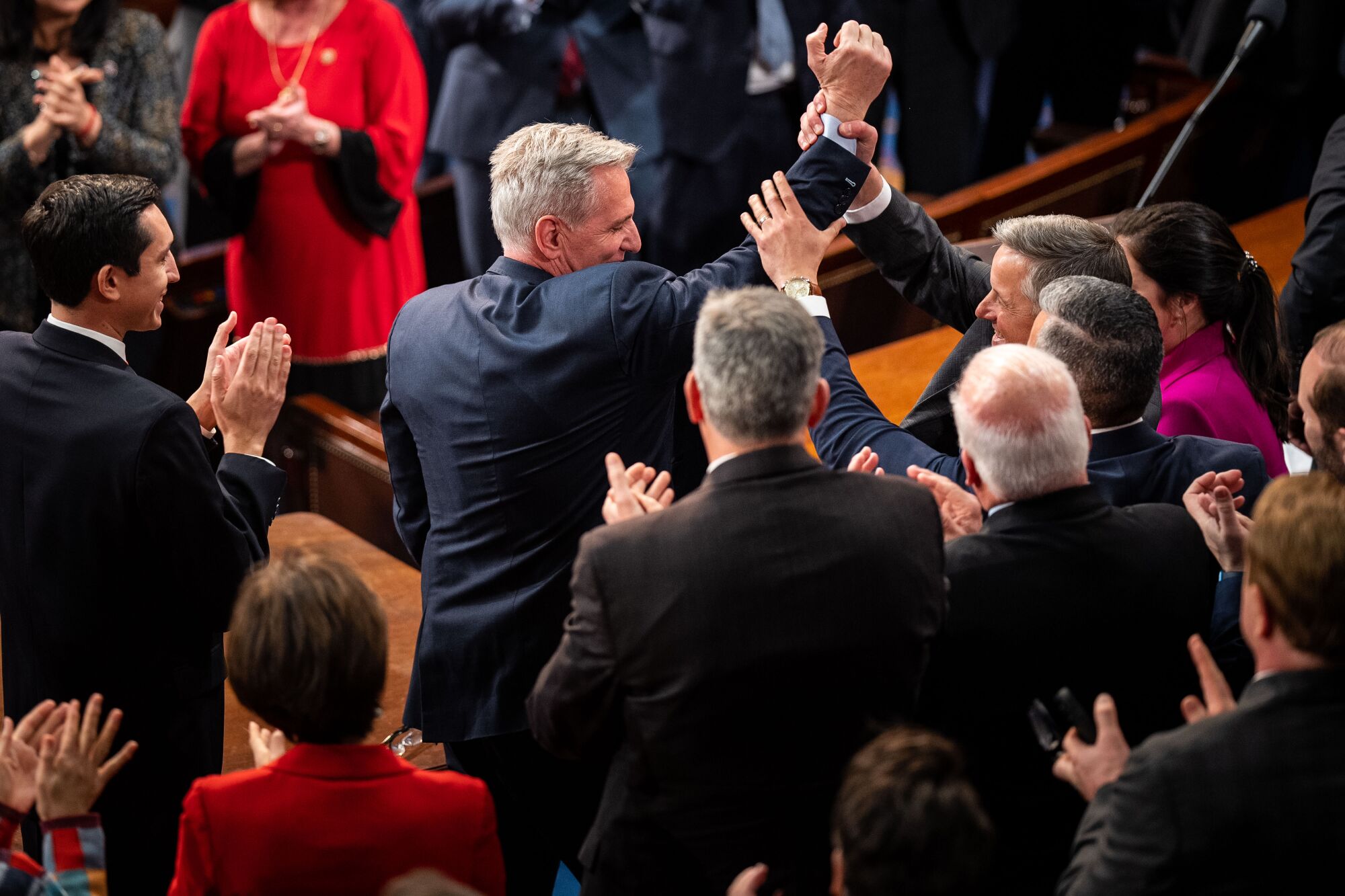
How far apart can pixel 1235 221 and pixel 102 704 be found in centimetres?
414

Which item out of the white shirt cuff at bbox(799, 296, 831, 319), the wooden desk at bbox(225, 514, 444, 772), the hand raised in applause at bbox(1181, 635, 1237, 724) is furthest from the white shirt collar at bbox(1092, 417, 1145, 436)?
the wooden desk at bbox(225, 514, 444, 772)

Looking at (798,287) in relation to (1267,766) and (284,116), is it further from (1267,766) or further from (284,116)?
(284,116)

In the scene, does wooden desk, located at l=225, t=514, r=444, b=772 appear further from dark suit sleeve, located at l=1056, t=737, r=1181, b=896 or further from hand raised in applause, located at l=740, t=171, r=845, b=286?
dark suit sleeve, located at l=1056, t=737, r=1181, b=896

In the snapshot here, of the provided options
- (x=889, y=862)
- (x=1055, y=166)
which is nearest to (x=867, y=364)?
(x=1055, y=166)

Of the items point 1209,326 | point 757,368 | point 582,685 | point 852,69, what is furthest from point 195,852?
point 1209,326

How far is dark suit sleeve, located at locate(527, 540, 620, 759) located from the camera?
1.77 m

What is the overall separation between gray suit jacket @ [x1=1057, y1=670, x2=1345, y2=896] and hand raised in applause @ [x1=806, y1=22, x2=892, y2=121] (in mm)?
1281

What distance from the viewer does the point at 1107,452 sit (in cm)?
238

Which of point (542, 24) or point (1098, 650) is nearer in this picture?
point (1098, 650)

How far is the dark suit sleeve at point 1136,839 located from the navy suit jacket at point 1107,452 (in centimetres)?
79

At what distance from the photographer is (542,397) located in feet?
7.60

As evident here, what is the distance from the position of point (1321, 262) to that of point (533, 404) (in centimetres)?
218

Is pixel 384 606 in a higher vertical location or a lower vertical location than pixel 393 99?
lower

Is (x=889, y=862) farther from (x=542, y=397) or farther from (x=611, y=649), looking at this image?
(x=542, y=397)
